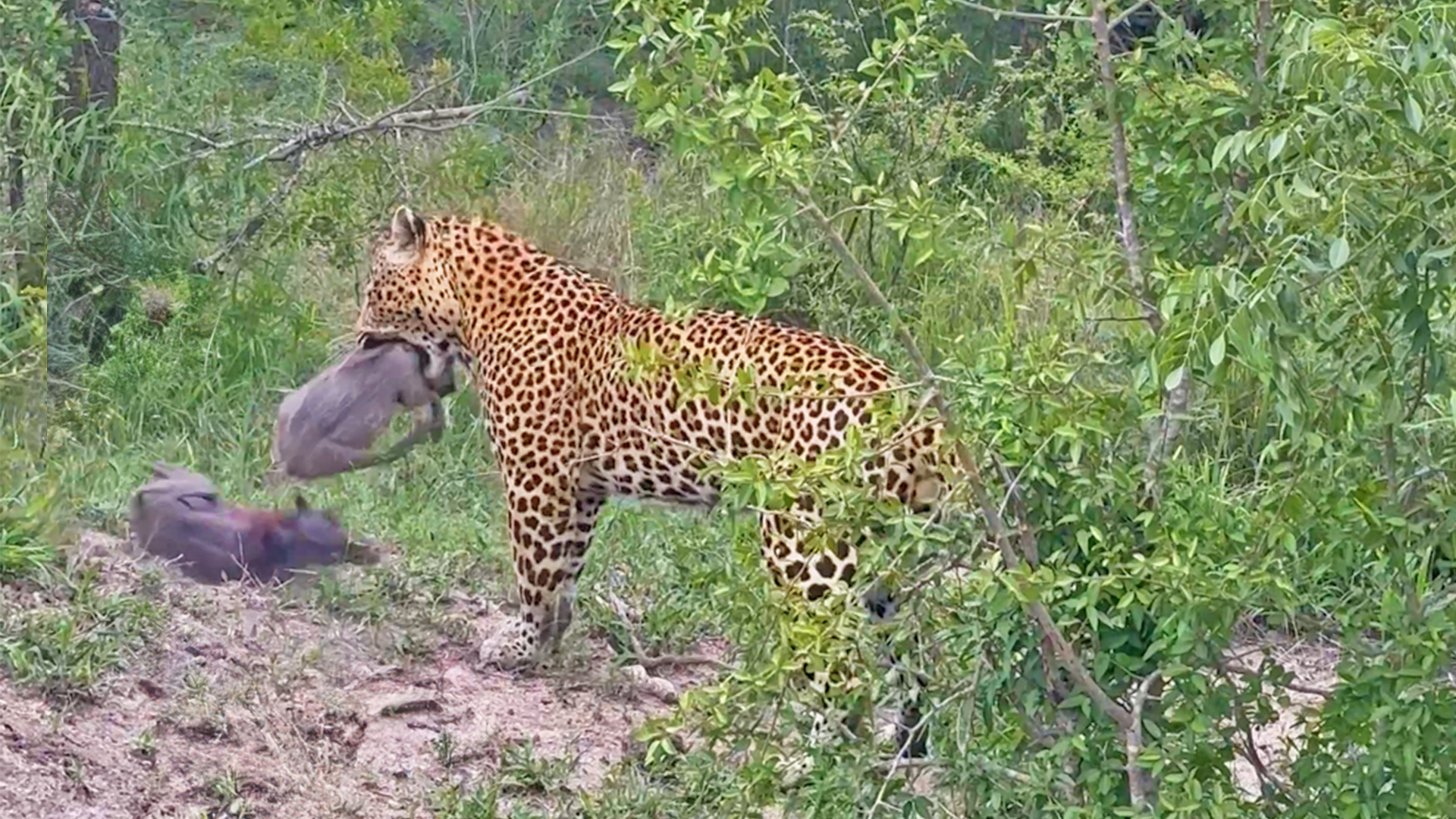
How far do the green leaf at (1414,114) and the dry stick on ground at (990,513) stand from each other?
97 centimetres

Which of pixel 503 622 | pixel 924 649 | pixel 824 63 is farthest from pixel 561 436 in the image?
pixel 824 63

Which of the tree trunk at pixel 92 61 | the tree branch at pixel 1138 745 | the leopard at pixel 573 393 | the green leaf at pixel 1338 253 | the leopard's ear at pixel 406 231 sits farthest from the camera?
the tree trunk at pixel 92 61

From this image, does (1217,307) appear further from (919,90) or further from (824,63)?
(824,63)

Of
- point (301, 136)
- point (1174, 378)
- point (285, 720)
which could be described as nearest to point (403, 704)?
point (285, 720)

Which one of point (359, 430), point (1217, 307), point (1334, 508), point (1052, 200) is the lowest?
point (1052, 200)

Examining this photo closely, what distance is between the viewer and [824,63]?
11.2 meters

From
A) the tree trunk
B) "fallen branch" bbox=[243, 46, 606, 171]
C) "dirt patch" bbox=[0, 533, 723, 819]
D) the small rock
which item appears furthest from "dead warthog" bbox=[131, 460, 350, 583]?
"fallen branch" bbox=[243, 46, 606, 171]

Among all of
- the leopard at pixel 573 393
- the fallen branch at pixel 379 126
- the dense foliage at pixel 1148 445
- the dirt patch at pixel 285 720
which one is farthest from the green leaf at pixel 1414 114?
the fallen branch at pixel 379 126

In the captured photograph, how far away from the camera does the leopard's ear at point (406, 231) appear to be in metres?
6.71

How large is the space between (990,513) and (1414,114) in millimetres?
1209

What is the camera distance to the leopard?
5.54 meters

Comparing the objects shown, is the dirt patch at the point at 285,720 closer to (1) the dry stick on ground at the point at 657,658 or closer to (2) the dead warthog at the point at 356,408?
(1) the dry stick on ground at the point at 657,658

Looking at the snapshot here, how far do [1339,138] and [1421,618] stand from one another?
0.82 m

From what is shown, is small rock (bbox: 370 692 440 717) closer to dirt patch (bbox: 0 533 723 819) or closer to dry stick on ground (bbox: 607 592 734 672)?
dirt patch (bbox: 0 533 723 819)
